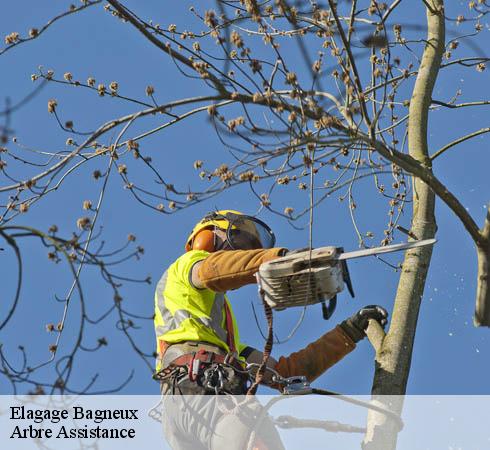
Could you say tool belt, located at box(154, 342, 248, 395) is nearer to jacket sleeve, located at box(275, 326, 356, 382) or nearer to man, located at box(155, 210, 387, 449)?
man, located at box(155, 210, 387, 449)

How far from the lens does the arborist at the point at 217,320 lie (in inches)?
234

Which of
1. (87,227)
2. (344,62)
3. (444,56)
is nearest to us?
(87,227)

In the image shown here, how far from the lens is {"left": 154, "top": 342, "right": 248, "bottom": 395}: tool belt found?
592 cm

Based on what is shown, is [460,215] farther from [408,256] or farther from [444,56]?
[444,56]

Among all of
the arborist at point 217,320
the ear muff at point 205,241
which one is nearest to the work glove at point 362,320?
the arborist at point 217,320

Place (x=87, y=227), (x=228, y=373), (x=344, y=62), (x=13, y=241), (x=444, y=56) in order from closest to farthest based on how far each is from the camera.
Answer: (x=13, y=241)
(x=87, y=227)
(x=344, y=62)
(x=228, y=373)
(x=444, y=56)

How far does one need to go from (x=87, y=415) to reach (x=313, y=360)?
1.51m

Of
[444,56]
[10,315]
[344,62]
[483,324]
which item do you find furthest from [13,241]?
[444,56]

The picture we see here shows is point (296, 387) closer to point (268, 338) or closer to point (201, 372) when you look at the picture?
point (268, 338)

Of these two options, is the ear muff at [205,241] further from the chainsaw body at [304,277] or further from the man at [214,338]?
the chainsaw body at [304,277]

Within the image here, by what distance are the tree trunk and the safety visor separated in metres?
0.92

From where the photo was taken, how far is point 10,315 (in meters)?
3.99

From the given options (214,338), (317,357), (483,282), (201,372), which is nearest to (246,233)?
(214,338)

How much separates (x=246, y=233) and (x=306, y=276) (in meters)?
1.21
